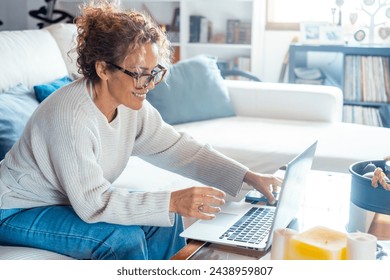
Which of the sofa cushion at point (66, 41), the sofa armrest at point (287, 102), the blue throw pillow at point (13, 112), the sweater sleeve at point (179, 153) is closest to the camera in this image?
the sweater sleeve at point (179, 153)

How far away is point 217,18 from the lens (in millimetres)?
4094

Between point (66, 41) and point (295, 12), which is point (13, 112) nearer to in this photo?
point (66, 41)

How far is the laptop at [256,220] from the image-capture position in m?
1.21

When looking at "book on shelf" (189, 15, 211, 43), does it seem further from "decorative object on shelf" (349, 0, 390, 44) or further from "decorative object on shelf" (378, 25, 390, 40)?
"decorative object on shelf" (378, 25, 390, 40)

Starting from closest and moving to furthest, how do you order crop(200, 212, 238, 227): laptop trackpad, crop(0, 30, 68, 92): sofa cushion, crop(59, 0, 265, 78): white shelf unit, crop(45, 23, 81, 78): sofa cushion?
crop(200, 212, 238, 227): laptop trackpad < crop(0, 30, 68, 92): sofa cushion < crop(45, 23, 81, 78): sofa cushion < crop(59, 0, 265, 78): white shelf unit

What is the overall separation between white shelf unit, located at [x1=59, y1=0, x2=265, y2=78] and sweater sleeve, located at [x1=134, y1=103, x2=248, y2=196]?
2.24 metres

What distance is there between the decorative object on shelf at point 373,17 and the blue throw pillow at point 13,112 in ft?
7.05

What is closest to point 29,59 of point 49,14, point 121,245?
point 121,245

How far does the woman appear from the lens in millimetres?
1373

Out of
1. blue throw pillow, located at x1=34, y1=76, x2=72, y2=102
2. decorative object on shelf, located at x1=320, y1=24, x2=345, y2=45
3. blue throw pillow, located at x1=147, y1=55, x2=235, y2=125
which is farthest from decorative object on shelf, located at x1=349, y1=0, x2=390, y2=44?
blue throw pillow, located at x1=34, y1=76, x2=72, y2=102

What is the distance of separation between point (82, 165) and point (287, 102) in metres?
1.75

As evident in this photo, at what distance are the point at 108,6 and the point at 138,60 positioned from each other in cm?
19

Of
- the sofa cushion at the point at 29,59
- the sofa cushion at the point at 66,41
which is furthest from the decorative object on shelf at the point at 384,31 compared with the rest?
the sofa cushion at the point at 29,59

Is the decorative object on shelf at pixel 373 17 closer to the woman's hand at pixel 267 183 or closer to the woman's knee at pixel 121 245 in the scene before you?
the woman's hand at pixel 267 183
